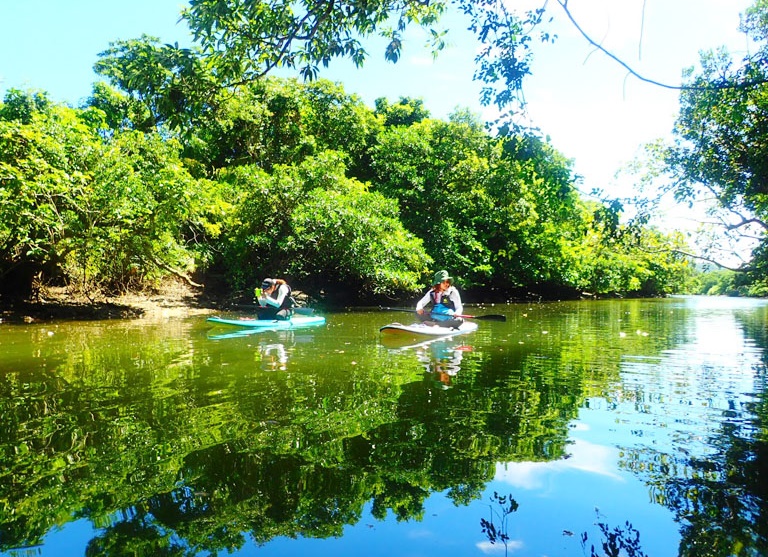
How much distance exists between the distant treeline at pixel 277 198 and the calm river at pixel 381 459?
2936 millimetres

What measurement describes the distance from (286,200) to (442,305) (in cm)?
1100

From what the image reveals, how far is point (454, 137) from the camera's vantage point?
28.0m

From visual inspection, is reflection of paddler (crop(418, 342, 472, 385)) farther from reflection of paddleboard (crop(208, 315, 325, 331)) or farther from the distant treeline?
reflection of paddleboard (crop(208, 315, 325, 331))

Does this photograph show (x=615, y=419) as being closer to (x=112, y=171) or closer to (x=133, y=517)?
(x=133, y=517)

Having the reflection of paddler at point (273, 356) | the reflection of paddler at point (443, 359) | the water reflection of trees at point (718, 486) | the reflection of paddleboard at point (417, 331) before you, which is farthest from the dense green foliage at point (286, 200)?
the reflection of paddleboard at point (417, 331)

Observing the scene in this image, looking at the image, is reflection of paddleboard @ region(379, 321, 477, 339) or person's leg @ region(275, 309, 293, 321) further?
person's leg @ region(275, 309, 293, 321)

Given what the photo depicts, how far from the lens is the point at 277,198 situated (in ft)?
71.2

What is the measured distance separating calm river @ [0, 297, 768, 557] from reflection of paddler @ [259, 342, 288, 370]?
249 mm

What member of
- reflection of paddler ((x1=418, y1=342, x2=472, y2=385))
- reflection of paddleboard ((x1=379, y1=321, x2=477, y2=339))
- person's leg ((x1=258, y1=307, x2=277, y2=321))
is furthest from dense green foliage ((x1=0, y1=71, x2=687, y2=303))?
person's leg ((x1=258, y1=307, x2=277, y2=321))

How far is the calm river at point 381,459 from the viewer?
2.96m

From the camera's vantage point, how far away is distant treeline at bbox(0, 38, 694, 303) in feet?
46.3

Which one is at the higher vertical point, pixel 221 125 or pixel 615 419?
pixel 221 125

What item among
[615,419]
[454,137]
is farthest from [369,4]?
[454,137]

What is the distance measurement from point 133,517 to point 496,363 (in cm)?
644
